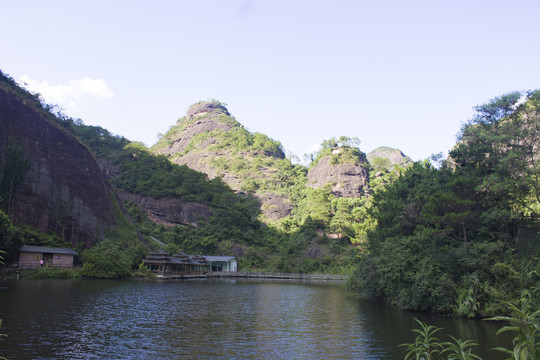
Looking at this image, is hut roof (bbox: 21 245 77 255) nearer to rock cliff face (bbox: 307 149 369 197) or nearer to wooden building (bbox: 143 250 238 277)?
wooden building (bbox: 143 250 238 277)

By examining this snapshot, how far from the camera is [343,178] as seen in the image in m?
94.9

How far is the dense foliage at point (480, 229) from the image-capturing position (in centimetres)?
1877

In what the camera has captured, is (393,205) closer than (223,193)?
Yes

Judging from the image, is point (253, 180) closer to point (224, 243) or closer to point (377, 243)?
point (224, 243)

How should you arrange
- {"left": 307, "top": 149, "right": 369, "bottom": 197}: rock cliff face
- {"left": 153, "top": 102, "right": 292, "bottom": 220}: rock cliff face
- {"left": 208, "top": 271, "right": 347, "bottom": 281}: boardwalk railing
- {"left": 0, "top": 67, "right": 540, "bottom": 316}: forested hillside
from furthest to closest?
{"left": 153, "top": 102, "right": 292, "bottom": 220}: rock cliff face → {"left": 307, "top": 149, "right": 369, "bottom": 197}: rock cliff face → {"left": 208, "top": 271, "right": 347, "bottom": 281}: boardwalk railing → {"left": 0, "top": 67, "right": 540, "bottom": 316}: forested hillside

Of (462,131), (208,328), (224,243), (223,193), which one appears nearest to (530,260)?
(462,131)

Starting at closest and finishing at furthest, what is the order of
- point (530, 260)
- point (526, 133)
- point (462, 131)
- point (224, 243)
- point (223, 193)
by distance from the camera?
point (530, 260), point (526, 133), point (462, 131), point (224, 243), point (223, 193)

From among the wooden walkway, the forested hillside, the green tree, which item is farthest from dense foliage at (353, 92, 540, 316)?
the wooden walkway

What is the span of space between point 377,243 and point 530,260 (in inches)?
517

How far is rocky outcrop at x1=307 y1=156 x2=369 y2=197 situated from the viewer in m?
92.8

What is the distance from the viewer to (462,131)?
2503cm

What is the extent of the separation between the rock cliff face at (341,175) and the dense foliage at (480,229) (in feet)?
223

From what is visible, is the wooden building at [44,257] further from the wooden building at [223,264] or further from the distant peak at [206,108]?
the distant peak at [206,108]

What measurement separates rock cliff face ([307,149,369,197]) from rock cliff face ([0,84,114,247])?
59297 mm
